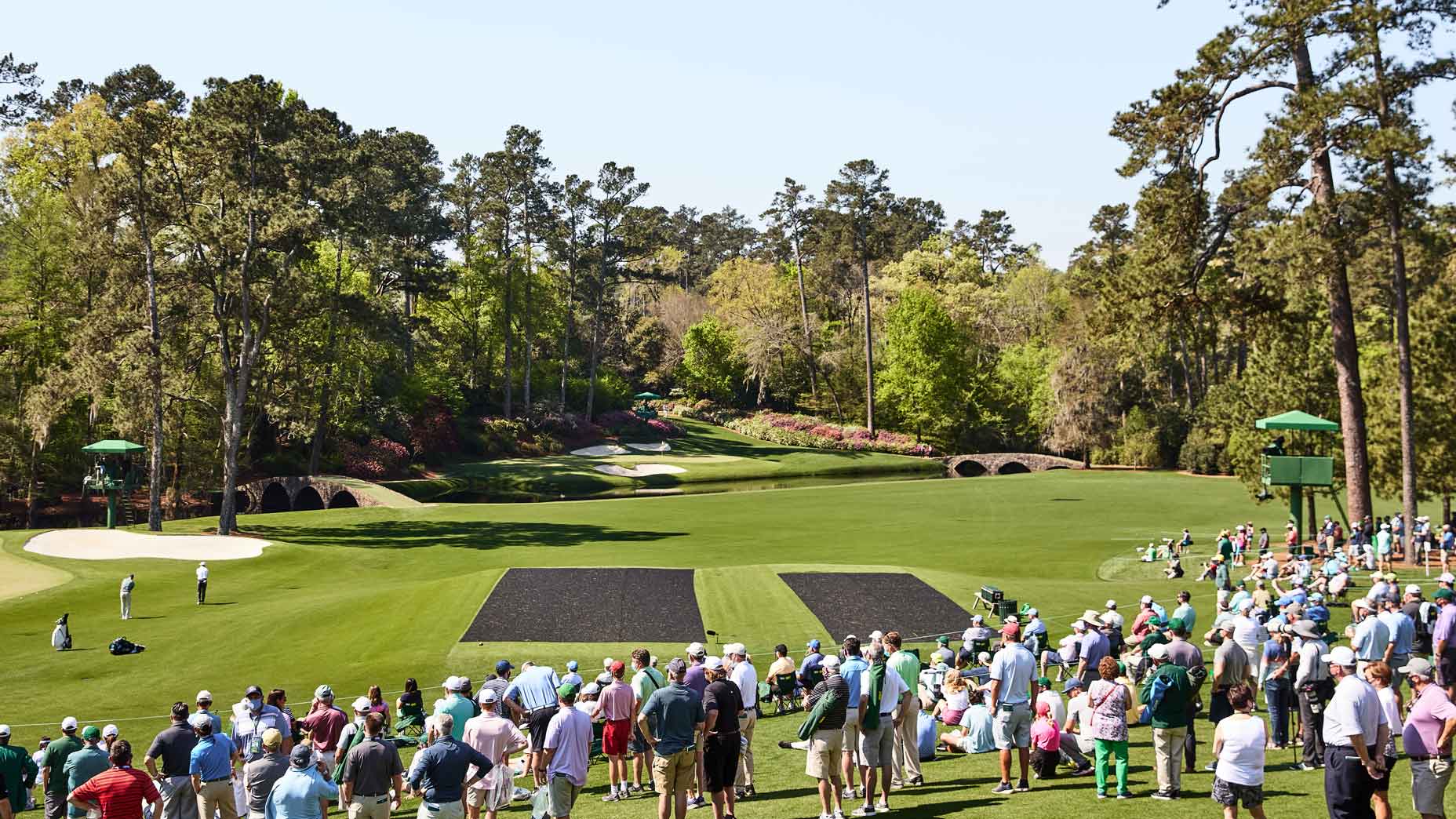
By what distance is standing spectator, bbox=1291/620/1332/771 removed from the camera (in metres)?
13.5

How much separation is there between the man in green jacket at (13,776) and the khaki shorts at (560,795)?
646 centimetres

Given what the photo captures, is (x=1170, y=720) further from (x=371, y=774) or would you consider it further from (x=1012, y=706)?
(x=371, y=774)

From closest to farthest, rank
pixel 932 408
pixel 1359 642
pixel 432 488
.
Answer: pixel 1359 642, pixel 432 488, pixel 932 408

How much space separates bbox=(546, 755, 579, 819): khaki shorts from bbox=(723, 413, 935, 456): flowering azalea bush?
7847 centimetres

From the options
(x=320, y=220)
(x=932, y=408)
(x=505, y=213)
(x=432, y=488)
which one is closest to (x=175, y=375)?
(x=320, y=220)

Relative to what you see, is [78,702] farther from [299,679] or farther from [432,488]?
[432,488]

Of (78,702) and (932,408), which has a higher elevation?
(932,408)

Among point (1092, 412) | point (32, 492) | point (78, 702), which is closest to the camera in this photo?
point (78, 702)

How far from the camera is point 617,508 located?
185ft

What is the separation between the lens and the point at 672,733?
11.6 metres

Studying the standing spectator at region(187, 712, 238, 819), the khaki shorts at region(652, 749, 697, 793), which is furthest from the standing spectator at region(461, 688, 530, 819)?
the standing spectator at region(187, 712, 238, 819)

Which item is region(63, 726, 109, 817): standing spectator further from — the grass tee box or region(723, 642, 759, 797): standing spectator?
the grass tee box

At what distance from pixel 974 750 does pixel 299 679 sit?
14.5 meters

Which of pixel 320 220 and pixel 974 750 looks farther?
pixel 320 220
